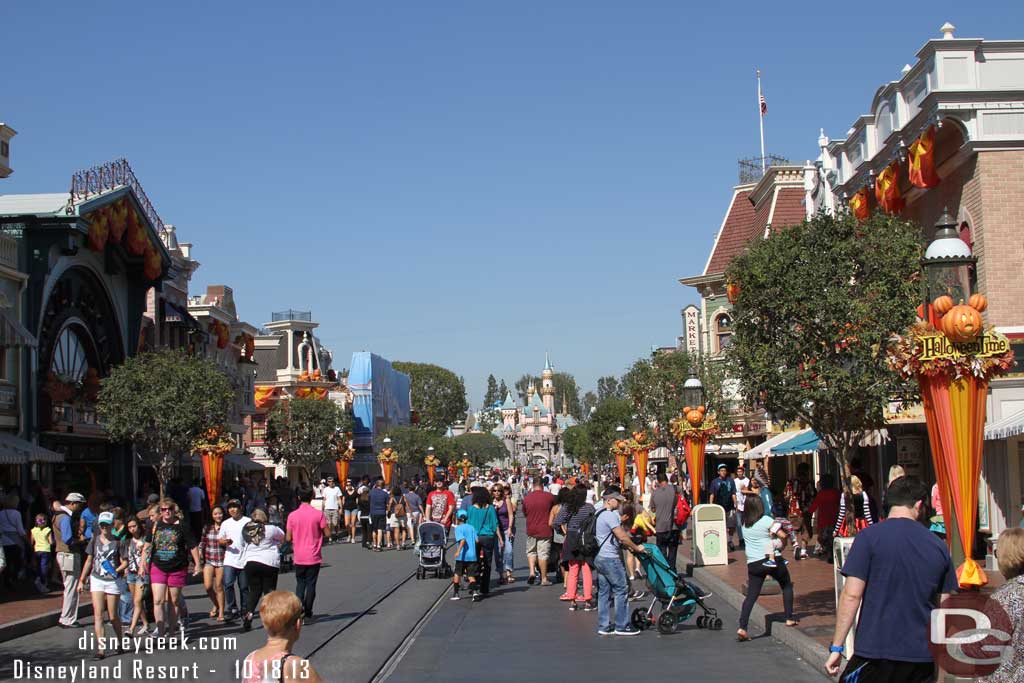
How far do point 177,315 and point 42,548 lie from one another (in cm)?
2442

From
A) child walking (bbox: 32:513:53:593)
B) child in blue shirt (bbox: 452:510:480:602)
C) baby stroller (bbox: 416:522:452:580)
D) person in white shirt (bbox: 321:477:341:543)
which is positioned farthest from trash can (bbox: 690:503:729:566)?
person in white shirt (bbox: 321:477:341:543)

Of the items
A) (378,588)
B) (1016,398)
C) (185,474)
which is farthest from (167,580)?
(185,474)

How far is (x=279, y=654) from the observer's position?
568cm

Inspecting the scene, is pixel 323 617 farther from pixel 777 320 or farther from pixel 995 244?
pixel 995 244

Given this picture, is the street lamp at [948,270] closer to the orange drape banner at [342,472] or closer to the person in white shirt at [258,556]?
the person in white shirt at [258,556]

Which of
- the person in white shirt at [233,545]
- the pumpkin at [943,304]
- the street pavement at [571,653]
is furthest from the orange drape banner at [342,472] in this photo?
the pumpkin at [943,304]

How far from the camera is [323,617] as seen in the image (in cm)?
1519

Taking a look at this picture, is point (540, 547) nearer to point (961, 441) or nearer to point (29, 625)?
point (29, 625)

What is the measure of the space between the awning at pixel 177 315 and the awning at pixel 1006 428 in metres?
29.5

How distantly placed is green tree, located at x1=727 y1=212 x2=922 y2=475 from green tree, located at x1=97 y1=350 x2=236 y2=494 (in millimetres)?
17525

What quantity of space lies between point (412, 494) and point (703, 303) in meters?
24.7

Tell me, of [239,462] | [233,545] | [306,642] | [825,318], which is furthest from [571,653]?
[239,462]

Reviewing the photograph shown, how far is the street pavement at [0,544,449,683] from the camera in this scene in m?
11.2

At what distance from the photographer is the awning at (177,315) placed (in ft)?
137
